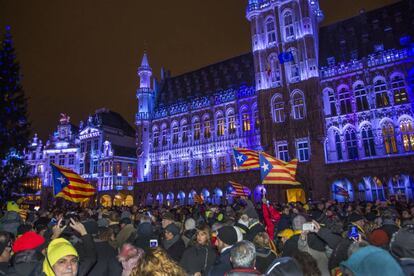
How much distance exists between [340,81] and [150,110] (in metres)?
27.2

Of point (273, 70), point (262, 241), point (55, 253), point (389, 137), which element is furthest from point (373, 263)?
point (273, 70)

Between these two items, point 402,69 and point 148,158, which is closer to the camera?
point 402,69

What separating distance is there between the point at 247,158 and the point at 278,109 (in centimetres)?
1603

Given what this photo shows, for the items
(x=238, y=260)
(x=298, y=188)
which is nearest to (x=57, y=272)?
(x=238, y=260)

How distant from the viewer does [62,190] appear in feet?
49.9

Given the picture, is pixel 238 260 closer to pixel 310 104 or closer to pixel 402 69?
pixel 310 104

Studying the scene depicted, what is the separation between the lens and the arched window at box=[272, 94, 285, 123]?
3350cm

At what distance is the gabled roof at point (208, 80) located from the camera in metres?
43.5

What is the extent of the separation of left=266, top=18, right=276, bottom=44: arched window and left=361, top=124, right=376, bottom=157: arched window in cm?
1369

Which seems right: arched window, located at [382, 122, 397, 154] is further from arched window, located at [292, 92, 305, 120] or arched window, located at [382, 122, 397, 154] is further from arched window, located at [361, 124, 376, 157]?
arched window, located at [292, 92, 305, 120]

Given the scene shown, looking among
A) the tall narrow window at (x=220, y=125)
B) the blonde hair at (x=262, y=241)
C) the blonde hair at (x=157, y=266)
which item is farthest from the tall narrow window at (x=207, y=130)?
the blonde hair at (x=157, y=266)

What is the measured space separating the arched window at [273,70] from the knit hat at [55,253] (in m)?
32.6

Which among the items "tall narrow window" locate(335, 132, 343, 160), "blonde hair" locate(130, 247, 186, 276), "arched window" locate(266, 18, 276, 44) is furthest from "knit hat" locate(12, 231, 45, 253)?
"arched window" locate(266, 18, 276, 44)

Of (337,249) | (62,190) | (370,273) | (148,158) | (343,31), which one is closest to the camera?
(370,273)
